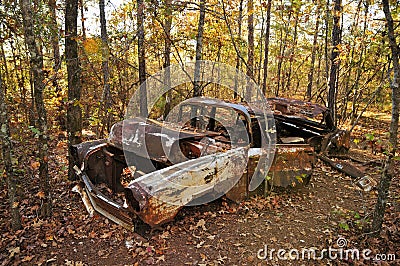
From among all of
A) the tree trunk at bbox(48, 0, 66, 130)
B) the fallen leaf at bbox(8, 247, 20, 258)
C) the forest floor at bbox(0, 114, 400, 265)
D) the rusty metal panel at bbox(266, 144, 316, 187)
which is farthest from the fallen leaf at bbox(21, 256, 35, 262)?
the rusty metal panel at bbox(266, 144, 316, 187)

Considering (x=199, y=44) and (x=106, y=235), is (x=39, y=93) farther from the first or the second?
(x=199, y=44)

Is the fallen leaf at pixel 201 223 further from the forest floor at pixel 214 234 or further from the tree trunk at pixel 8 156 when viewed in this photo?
the tree trunk at pixel 8 156

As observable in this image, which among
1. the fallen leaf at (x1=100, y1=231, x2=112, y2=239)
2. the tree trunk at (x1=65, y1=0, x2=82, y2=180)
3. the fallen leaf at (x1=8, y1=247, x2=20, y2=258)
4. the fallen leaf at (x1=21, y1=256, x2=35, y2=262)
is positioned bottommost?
the fallen leaf at (x1=21, y1=256, x2=35, y2=262)

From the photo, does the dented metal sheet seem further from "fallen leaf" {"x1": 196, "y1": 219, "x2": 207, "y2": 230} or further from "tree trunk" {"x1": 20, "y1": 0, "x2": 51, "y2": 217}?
"tree trunk" {"x1": 20, "y1": 0, "x2": 51, "y2": 217}

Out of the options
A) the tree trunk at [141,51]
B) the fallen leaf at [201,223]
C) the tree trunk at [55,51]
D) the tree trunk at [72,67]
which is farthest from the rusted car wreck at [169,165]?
the tree trunk at [141,51]

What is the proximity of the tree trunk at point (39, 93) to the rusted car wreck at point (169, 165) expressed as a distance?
0.53 m

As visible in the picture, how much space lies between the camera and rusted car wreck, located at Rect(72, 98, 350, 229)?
3.35m

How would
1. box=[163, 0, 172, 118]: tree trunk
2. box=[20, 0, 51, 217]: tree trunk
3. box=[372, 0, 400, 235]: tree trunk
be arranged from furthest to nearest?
box=[163, 0, 172, 118]: tree trunk, box=[20, 0, 51, 217]: tree trunk, box=[372, 0, 400, 235]: tree trunk

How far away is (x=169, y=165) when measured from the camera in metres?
4.39

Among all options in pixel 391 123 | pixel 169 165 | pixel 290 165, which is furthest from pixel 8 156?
pixel 391 123

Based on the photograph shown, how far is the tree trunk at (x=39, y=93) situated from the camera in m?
3.97

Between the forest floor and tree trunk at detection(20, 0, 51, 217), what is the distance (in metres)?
0.39

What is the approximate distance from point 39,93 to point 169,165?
215cm

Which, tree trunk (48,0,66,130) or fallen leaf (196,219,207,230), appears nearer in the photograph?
fallen leaf (196,219,207,230)
